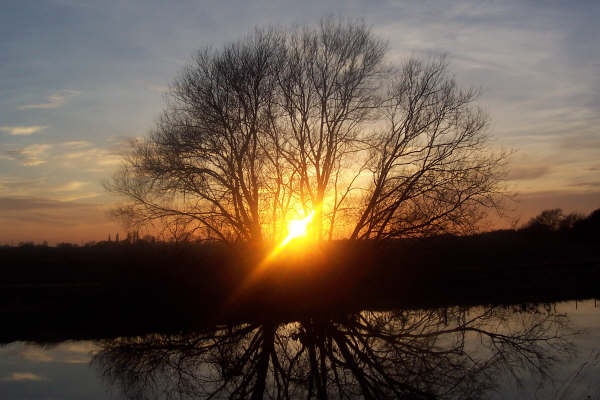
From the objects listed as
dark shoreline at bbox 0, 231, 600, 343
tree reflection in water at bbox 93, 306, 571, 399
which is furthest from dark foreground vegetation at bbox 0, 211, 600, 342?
tree reflection in water at bbox 93, 306, 571, 399

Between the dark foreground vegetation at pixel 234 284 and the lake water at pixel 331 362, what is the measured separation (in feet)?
10.0

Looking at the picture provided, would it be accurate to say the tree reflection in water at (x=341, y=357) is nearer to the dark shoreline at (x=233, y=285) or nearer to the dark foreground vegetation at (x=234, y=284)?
the dark shoreline at (x=233, y=285)

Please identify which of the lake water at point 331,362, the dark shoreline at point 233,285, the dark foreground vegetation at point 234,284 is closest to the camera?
the lake water at point 331,362

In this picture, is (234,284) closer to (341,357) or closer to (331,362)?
(341,357)

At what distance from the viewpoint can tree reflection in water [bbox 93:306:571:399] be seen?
10.6 metres

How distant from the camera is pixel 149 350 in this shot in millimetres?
14688

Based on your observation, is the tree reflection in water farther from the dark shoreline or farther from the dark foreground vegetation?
the dark foreground vegetation

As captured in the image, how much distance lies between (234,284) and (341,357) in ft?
41.3

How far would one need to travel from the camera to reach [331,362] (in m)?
12.3

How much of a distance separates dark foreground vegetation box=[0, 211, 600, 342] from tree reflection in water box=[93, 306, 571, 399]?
304 cm

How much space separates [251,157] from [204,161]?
83.4 inches

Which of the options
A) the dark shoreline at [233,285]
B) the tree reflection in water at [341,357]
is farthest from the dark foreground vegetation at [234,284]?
the tree reflection in water at [341,357]

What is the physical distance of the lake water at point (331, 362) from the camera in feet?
34.3

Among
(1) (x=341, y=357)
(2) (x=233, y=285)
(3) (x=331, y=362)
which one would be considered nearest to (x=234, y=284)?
(2) (x=233, y=285)
